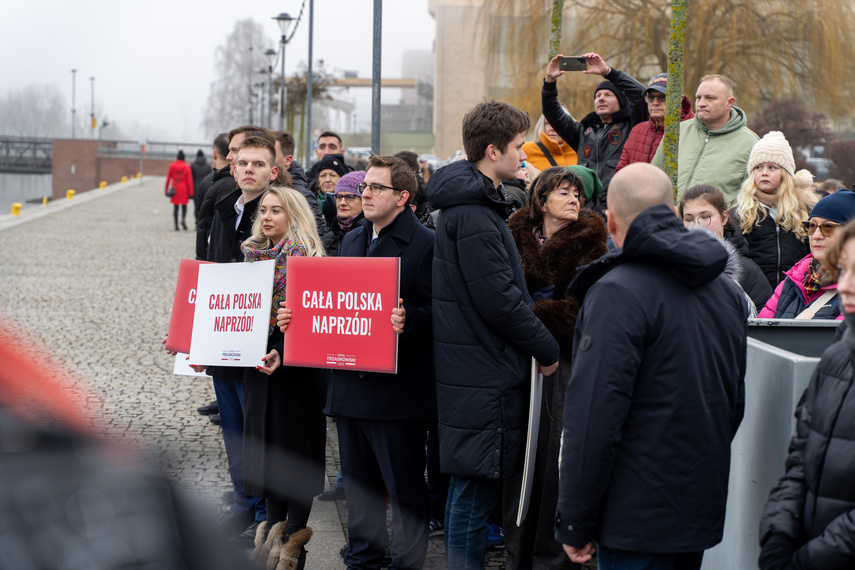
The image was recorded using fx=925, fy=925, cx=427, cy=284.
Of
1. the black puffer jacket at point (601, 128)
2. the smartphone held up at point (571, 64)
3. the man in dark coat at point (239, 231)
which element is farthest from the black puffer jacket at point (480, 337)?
the black puffer jacket at point (601, 128)

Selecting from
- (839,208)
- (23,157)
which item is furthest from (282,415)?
(23,157)

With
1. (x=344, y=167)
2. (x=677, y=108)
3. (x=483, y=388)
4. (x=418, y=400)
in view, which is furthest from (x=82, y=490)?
(x=344, y=167)

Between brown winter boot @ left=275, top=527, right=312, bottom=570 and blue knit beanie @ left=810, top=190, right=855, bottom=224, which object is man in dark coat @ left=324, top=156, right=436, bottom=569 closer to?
brown winter boot @ left=275, top=527, right=312, bottom=570

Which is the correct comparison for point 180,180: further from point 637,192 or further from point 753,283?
point 637,192

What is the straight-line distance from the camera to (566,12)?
82.3ft

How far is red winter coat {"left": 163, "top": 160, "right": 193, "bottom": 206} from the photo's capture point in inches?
1006

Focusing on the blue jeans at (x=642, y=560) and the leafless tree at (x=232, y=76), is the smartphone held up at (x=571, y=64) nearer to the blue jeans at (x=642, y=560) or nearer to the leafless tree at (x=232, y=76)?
the blue jeans at (x=642, y=560)

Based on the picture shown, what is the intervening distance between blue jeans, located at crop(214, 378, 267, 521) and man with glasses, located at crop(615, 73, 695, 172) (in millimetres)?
3114

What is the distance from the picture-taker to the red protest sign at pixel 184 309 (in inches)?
215

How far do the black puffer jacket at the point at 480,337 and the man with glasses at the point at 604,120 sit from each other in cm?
282

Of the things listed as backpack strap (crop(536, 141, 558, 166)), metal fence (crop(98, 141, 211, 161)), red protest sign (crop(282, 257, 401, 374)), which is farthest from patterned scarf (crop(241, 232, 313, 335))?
metal fence (crop(98, 141, 211, 161))

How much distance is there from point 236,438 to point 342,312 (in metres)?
1.46

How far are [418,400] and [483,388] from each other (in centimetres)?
55

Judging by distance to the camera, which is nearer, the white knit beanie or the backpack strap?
the white knit beanie
